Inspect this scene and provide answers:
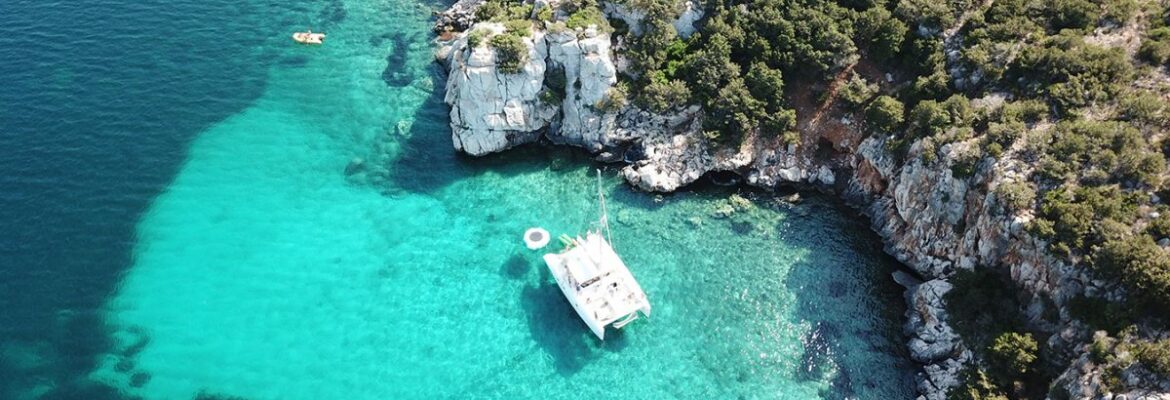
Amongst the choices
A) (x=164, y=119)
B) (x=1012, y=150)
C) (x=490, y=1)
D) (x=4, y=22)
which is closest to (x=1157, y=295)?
(x=1012, y=150)

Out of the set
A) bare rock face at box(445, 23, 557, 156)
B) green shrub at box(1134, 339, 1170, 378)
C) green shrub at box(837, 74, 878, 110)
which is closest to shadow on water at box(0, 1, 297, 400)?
bare rock face at box(445, 23, 557, 156)

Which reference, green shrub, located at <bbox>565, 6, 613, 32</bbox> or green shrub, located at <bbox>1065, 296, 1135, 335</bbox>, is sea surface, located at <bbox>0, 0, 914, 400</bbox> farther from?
green shrub, located at <bbox>565, 6, 613, 32</bbox>

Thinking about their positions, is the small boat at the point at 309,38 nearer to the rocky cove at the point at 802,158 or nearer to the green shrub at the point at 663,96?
the rocky cove at the point at 802,158

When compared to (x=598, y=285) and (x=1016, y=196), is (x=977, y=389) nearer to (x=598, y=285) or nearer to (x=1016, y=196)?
(x=1016, y=196)

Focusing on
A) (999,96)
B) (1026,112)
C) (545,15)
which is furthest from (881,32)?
(545,15)

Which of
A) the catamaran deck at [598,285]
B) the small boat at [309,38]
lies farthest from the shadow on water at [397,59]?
the catamaran deck at [598,285]

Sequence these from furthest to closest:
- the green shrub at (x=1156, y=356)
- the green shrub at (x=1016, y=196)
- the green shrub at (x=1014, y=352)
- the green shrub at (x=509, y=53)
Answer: the green shrub at (x=509, y=53) < the green shrub at (x=1016, y=196) < the green shrub at (x=1014, y=352) < the green shrub at (x=1156, y=356)
